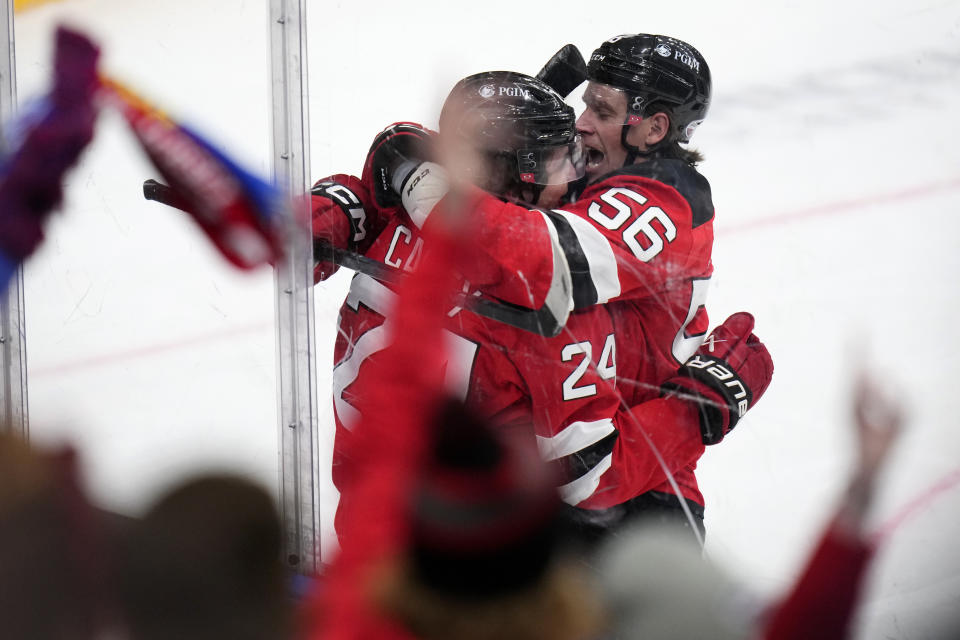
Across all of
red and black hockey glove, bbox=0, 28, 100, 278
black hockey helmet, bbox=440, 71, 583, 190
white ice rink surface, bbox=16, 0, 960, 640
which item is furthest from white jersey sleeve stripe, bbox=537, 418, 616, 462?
red and black hockey glove, bbox=0, 28, 100, 278

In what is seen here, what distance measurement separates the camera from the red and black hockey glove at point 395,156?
1551 millimetres

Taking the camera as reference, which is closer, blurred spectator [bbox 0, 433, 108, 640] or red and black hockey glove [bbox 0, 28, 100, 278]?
blurred spectator [bbox 0, 433, 108, 640]

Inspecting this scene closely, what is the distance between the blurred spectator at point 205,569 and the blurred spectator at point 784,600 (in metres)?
0.27

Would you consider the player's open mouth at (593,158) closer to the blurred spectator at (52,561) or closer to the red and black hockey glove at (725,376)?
the red and black hockey glove at (725,376)

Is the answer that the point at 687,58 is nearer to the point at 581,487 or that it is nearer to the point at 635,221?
the point at 635,221

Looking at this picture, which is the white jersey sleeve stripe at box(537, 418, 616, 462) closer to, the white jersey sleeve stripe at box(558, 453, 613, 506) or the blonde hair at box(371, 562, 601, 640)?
the white jersey sleeve stripe at box(558, 453, 613, 506)

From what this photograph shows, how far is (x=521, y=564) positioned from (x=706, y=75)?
100cm

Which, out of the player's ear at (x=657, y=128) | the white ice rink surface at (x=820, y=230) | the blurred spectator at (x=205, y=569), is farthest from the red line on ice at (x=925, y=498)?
the blurred spectator at (x=205, y=569)

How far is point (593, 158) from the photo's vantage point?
1475 mm

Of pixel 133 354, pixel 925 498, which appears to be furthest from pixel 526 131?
pixel 133 354

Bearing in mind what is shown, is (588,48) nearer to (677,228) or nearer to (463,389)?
(677,228)

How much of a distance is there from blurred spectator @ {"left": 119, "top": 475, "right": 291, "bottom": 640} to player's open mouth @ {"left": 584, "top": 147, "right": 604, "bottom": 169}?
0.92 meters

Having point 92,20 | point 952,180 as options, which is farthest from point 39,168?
point 92,20

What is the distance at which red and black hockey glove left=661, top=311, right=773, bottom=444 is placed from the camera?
145cm
